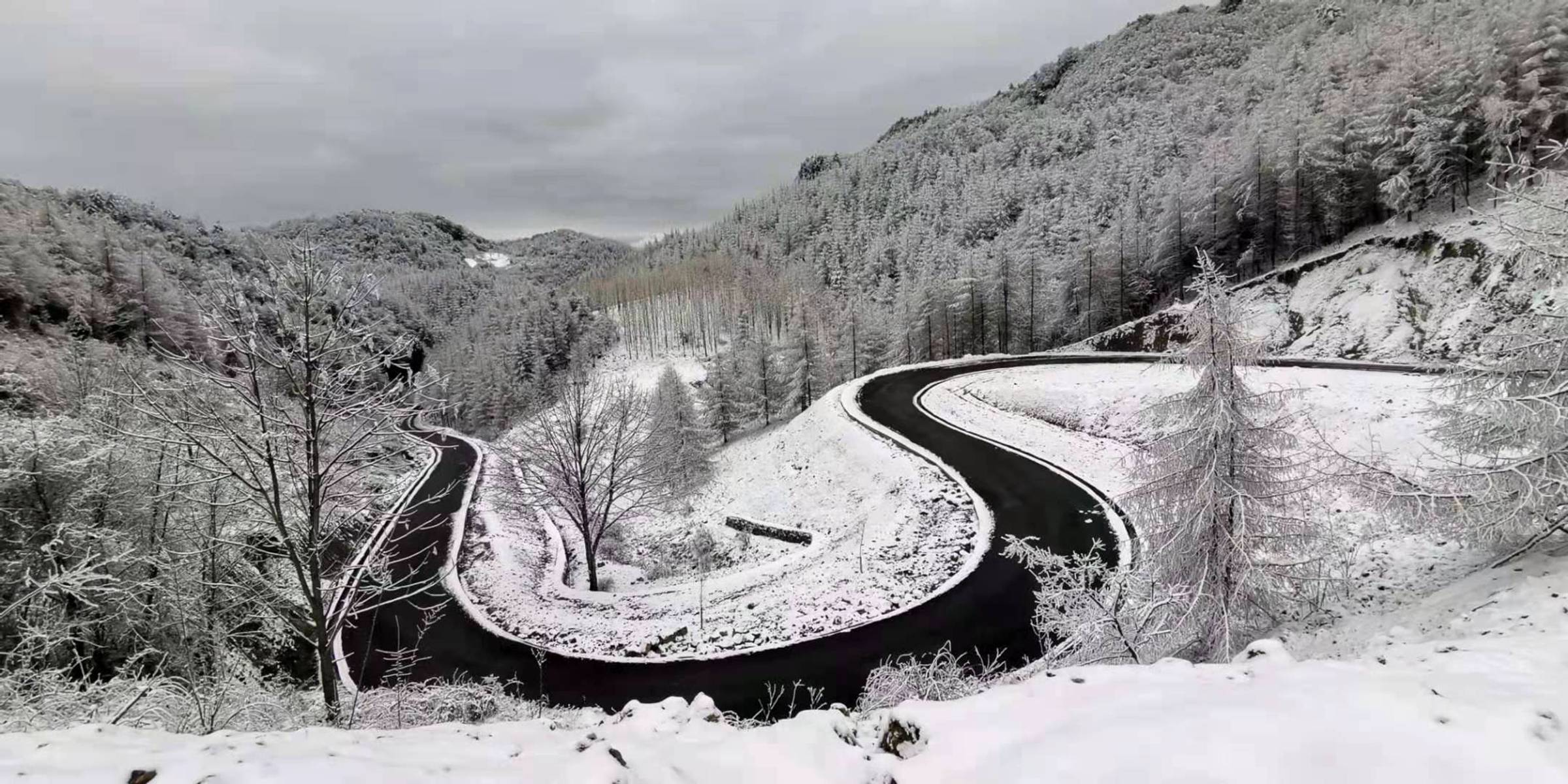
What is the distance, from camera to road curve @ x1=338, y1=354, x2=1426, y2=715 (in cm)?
1277

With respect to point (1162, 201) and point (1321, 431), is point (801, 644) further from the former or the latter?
point (1162, 201)

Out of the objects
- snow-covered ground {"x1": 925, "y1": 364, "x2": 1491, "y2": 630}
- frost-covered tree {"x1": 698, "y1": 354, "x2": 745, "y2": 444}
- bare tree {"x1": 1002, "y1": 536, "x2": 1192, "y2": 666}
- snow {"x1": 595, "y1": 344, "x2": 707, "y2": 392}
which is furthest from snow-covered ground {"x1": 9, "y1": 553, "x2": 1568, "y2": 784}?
snow {"x1": 595, "y1": 344, "x2": 707, "y2": 392}

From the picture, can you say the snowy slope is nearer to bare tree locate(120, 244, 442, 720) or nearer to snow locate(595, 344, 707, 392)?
bare tree locate(120, 244, 442, 720)

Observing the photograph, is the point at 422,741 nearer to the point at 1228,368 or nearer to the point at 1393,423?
the point at 1228,368

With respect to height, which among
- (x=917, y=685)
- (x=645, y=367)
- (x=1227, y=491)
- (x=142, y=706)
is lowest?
(x=917, y=685)

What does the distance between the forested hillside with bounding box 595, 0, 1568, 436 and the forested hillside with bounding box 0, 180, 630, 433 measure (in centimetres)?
1428

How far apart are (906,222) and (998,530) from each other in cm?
11719

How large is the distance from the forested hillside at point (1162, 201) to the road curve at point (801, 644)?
39.2 ft

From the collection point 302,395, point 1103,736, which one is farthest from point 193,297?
point 1103,736

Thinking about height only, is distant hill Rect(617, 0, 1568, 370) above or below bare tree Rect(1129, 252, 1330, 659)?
above

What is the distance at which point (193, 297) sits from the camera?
6441 millimetres

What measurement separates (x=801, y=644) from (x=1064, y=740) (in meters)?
10.4

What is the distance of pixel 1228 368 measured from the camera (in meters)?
9.21

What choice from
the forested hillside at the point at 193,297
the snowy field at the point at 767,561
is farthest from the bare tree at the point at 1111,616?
the forested hillside at the point at 193,297
